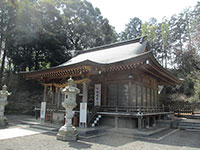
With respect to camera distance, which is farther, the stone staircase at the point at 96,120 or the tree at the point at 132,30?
the tree at the point at 132,30

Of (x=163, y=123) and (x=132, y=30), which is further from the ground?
(x=132, y=30)

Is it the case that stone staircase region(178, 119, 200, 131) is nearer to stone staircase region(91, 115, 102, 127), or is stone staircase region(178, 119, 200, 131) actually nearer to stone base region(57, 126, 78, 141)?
stone staircase region(91, 115, 102, 127)

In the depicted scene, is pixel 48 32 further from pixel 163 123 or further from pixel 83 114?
pixel 163 123

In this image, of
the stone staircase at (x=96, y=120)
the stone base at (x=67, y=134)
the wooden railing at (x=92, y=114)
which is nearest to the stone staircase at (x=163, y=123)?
the stone staircase at (x=96, y=120)

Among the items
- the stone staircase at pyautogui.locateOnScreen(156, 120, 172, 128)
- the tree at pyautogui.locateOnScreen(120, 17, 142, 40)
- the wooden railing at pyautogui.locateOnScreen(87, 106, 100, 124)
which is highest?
the tree at pyautogui.locateOnScreen(120, 17, 142, 40)

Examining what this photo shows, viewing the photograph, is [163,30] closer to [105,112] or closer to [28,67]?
[28,67]

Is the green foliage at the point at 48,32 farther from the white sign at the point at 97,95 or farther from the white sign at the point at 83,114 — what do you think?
the white sign at the point at 83,114

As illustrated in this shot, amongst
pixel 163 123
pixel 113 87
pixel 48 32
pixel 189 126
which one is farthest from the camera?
pixel 48 32

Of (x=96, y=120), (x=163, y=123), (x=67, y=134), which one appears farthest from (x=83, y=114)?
(x=163, y=123)

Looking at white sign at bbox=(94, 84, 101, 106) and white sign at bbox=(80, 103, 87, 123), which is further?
white sign at bbox=(94, 84, 101, 106)

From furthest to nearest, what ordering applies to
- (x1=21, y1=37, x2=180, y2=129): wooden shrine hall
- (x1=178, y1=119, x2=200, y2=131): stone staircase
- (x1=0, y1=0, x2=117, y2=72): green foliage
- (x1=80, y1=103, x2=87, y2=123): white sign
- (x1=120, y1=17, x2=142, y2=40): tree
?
(x1=120, y1=17, x2=142, y2=40): tree → (x1=0, y1=0, x2=117, y2=72): green foliage → (x1=178, y1=119, x2=200, y2=131): stone staircase → (x1=80, y1=103, x2=87, y2=123): white sign → (x1=21, y1=37, x2=180, y2=129): wooden shrine hall

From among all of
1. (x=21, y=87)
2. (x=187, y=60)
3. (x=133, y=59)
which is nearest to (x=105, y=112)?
(x=133, y=59)

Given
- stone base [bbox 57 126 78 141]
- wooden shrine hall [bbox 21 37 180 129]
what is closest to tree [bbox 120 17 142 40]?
wooden shrine hall [bbox 21 37 180 129]

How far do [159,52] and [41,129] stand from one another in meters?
33.5
